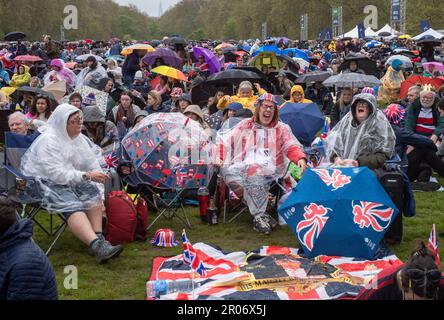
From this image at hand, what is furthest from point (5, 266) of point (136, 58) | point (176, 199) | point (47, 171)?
point (136, 58)

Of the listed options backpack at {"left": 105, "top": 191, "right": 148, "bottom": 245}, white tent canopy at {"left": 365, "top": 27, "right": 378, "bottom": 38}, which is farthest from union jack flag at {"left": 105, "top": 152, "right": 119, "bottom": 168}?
white tent canopy at {"left": 365, "top": 27, "right": 378, "bottom": 38}

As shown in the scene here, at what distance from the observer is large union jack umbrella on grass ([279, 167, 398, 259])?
5.14 m

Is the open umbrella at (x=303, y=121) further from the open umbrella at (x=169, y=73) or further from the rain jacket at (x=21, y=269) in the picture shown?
the rain jacket at (x=21, y=269)

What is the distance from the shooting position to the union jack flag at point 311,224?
16.9 feet

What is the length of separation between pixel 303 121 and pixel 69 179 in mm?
3969

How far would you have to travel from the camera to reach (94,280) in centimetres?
513

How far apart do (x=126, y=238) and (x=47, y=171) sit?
1.00 meters

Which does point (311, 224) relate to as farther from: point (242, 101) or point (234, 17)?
point (234, 17)

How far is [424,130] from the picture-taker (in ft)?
28.1

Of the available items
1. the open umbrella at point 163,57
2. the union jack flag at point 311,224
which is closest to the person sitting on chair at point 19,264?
the union jack flag at point 311,224

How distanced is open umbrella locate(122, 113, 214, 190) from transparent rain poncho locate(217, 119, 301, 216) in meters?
0.30

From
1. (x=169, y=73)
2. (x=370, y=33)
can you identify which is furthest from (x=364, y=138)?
(x=370, y=33)

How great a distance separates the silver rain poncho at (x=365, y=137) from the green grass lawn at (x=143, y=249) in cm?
91

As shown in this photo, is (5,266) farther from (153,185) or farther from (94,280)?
(153,185)
